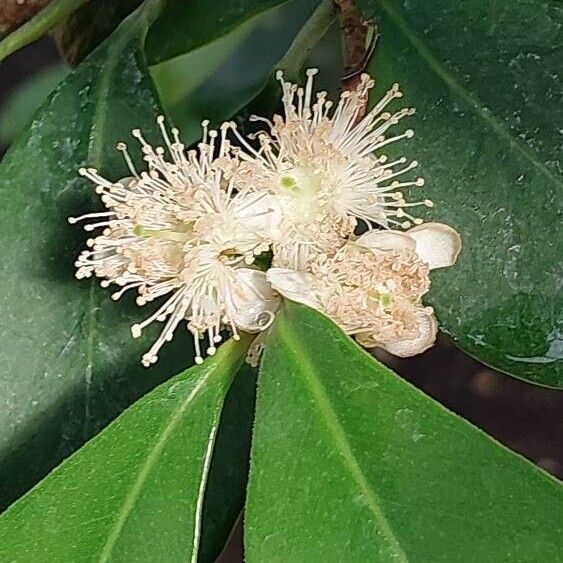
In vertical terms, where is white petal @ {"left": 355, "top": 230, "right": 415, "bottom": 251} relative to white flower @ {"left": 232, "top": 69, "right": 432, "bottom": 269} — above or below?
below

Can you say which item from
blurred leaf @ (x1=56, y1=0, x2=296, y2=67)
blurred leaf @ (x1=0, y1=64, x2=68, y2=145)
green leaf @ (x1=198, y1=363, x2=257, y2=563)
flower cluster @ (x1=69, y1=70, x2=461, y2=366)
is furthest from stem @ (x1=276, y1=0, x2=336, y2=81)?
blurred leaf @ (x1=0, y1=64, x2=68, y2=145)

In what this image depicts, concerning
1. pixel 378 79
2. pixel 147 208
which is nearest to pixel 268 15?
pixel 378 79

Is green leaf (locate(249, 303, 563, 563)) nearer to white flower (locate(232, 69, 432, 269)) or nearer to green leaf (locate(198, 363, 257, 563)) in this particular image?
white flower (locate(232, 69, 432, 269))

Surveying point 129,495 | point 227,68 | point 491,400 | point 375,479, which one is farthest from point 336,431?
point 491,400

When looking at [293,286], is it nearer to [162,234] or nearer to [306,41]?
[162,234]

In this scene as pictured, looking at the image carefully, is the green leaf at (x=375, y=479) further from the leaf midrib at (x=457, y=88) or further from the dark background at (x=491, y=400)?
the dark background at (x=491, y=400)

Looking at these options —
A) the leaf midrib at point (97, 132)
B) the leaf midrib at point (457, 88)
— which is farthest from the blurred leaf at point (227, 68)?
the leaf midrib at point (457, 88)
